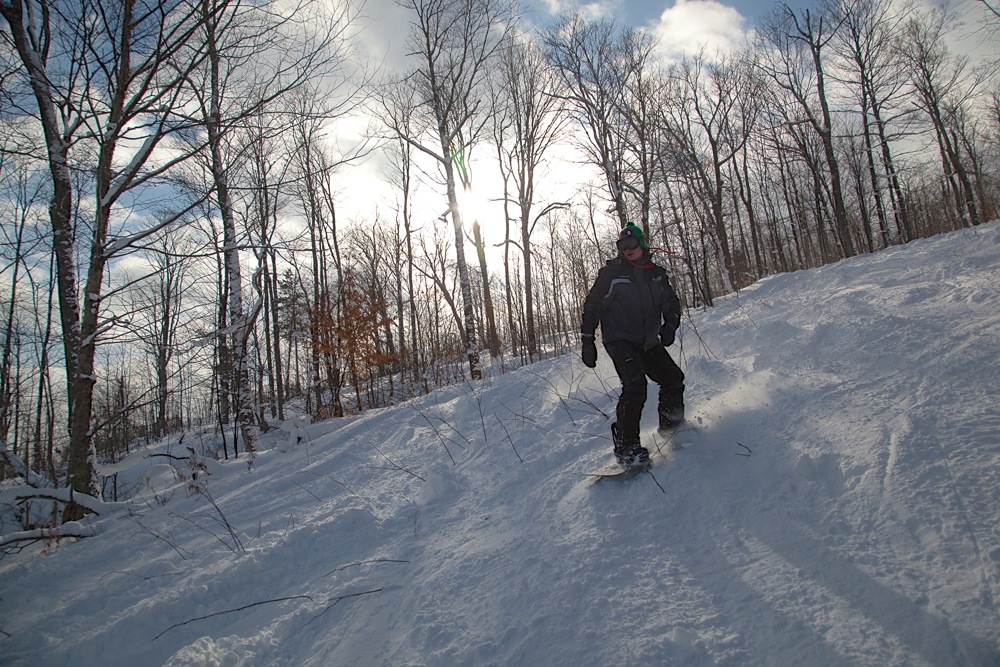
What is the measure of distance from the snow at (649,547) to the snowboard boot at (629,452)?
0.11m

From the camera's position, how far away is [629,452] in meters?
2.63

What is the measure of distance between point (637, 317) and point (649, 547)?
1.47 metres

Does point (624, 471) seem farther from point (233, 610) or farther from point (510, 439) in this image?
point (233, 610)

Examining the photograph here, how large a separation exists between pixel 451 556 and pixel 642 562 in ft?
3.32

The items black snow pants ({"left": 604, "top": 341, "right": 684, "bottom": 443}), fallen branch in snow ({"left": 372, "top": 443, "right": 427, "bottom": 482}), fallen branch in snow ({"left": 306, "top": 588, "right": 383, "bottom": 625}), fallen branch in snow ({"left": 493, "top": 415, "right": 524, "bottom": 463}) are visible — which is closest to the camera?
fallen branch in snow ({"left": 306, "top": 588, "right": 383, "bottom": 625})

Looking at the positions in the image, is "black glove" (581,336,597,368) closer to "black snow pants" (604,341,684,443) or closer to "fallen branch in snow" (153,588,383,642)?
"black snow pants" (604,341,684,443)

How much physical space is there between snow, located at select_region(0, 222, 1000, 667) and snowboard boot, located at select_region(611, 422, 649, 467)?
0.11 meters

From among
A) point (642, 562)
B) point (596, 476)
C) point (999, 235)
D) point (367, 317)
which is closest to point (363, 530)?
point (596, 476)

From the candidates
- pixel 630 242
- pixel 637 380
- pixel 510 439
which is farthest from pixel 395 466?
pixel 630 242

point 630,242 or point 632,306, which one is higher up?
point 630,242

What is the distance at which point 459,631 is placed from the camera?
5.60 ft

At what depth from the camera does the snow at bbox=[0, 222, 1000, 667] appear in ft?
4.73

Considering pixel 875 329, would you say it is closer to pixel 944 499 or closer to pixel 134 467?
pixel 944 499

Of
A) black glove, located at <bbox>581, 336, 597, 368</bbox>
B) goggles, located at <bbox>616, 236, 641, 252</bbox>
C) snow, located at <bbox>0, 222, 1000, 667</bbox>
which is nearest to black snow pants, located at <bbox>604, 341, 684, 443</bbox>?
black glove, located at <bbox>581, 336, 597, 368</bbox>
